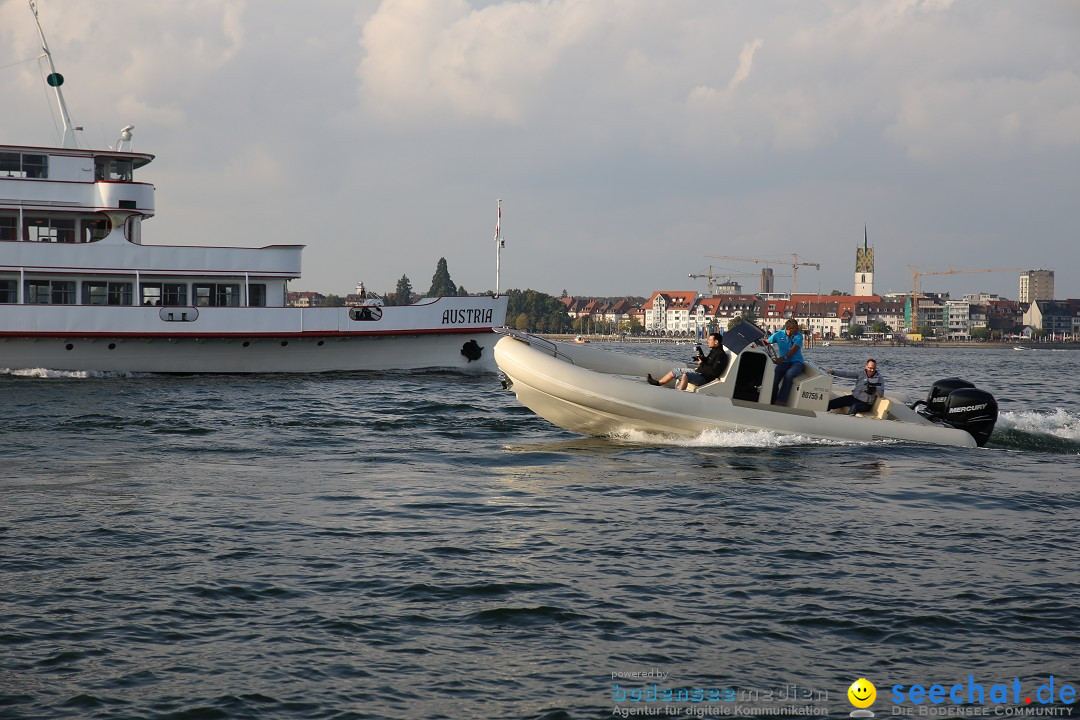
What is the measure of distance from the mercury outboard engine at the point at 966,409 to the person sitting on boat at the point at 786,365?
2.46 metres

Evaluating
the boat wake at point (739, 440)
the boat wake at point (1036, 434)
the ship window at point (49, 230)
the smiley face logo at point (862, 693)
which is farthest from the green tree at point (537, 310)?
the smiley face logo at point (862, 693)

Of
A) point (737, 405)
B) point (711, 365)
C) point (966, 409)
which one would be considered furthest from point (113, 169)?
point (966, 409)

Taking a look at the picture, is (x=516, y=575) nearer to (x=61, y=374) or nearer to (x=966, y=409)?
(x=966, y=409)

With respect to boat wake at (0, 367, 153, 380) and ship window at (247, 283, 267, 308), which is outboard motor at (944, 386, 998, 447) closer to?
ship window at (247, 283, 267, 308)

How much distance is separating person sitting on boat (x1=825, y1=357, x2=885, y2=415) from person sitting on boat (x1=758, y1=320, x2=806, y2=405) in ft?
1.97

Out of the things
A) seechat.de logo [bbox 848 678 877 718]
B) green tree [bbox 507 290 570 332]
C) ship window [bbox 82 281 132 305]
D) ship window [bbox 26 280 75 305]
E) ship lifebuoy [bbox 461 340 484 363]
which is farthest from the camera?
green tree [bbox 507 290 570 332]

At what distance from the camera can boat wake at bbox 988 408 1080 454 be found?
1736cm

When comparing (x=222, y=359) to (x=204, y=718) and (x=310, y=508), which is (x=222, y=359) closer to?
(x=310, y=508)

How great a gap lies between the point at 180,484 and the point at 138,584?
453 centimetres

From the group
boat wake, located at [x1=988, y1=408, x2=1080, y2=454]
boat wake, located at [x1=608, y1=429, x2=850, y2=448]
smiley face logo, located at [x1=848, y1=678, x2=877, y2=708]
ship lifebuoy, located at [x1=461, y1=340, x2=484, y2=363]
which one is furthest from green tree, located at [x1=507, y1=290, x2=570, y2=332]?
smiley face logo, located at [x1=848, y1=678, x2=877, y2=708]

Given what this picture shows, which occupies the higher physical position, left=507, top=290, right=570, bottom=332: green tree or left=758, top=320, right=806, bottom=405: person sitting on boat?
left=507, top=290, right=570, bottom=332: green tree

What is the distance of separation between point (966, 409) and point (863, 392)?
5.25 feet

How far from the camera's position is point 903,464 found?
14.5 metres

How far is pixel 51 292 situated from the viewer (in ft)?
96.5
